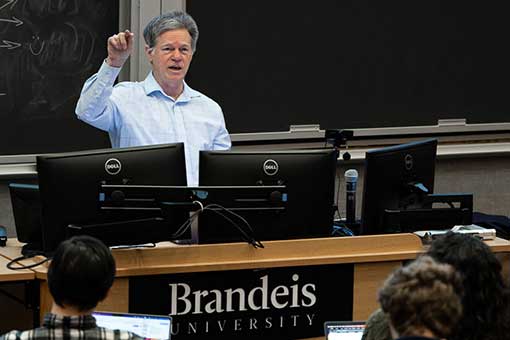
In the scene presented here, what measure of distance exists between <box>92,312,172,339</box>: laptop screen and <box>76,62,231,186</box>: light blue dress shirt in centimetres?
152

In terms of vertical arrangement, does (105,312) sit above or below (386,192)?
below

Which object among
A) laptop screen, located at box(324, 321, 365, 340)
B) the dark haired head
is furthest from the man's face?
the dark haired head

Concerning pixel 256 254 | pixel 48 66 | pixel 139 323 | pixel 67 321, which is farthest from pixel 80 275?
pixel 48 66

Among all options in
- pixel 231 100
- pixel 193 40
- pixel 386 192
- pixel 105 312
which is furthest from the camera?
pixel 231 100

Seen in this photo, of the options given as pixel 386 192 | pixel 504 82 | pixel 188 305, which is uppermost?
pixel 504 82

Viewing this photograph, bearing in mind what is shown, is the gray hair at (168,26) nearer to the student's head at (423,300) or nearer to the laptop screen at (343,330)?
the laptop screen at (343,330)

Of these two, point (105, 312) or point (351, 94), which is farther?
point (351, 94)

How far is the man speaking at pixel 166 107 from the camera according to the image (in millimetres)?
5270

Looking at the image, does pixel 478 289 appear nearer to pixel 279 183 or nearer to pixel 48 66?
pixel 279 183

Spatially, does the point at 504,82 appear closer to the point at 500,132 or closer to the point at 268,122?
the point at 500,132

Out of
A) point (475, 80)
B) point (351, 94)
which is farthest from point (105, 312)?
point (475, 80)

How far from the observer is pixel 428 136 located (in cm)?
717

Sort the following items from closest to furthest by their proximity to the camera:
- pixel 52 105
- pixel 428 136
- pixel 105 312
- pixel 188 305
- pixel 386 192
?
pixel 105 312 < pixel 188 305 < pixel 386 192 < pixel 52 105 < pixel 428 136

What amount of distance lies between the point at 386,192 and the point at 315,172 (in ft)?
1.41
